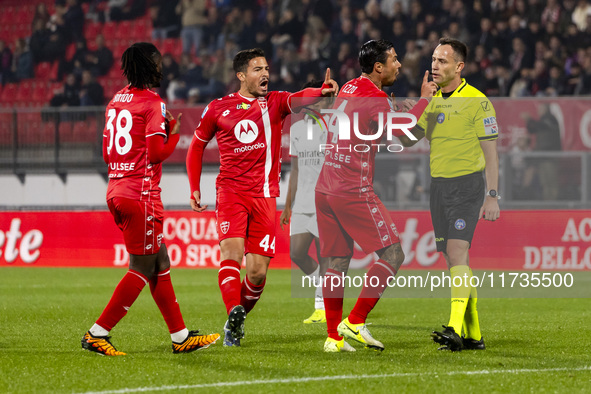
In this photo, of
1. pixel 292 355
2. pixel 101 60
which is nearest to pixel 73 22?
pixel 101 60

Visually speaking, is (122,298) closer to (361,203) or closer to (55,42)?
(361,203)

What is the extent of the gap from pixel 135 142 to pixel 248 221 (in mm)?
1139

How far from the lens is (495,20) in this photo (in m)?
18.7

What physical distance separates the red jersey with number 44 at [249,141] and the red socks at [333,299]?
869mm

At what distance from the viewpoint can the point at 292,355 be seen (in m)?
6.80

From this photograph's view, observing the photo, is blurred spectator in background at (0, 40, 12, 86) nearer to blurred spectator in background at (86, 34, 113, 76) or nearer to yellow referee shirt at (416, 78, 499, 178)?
blurred spectator in background at (86, 34, 113, 76)

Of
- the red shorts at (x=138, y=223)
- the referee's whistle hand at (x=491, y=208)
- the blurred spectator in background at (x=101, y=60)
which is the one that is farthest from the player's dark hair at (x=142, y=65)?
the blurred spectator in background at (x=101, y=60)

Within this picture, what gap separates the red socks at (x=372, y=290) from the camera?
22.6 feet

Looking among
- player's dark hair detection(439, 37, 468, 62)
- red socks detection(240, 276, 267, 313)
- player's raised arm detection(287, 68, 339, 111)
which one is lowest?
red socks detection(240, 276, 267, 313)

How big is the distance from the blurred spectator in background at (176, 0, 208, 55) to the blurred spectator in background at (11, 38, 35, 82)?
159 inches

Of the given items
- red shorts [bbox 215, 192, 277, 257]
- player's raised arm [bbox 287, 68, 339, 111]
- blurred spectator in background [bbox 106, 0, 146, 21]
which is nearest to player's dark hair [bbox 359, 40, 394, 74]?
player's raised arm [bbox 287, 68, 339, 111]

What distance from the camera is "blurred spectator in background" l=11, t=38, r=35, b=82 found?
2327 centimetres

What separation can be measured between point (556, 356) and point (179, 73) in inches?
612

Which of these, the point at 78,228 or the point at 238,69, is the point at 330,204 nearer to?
the point at 238,69
